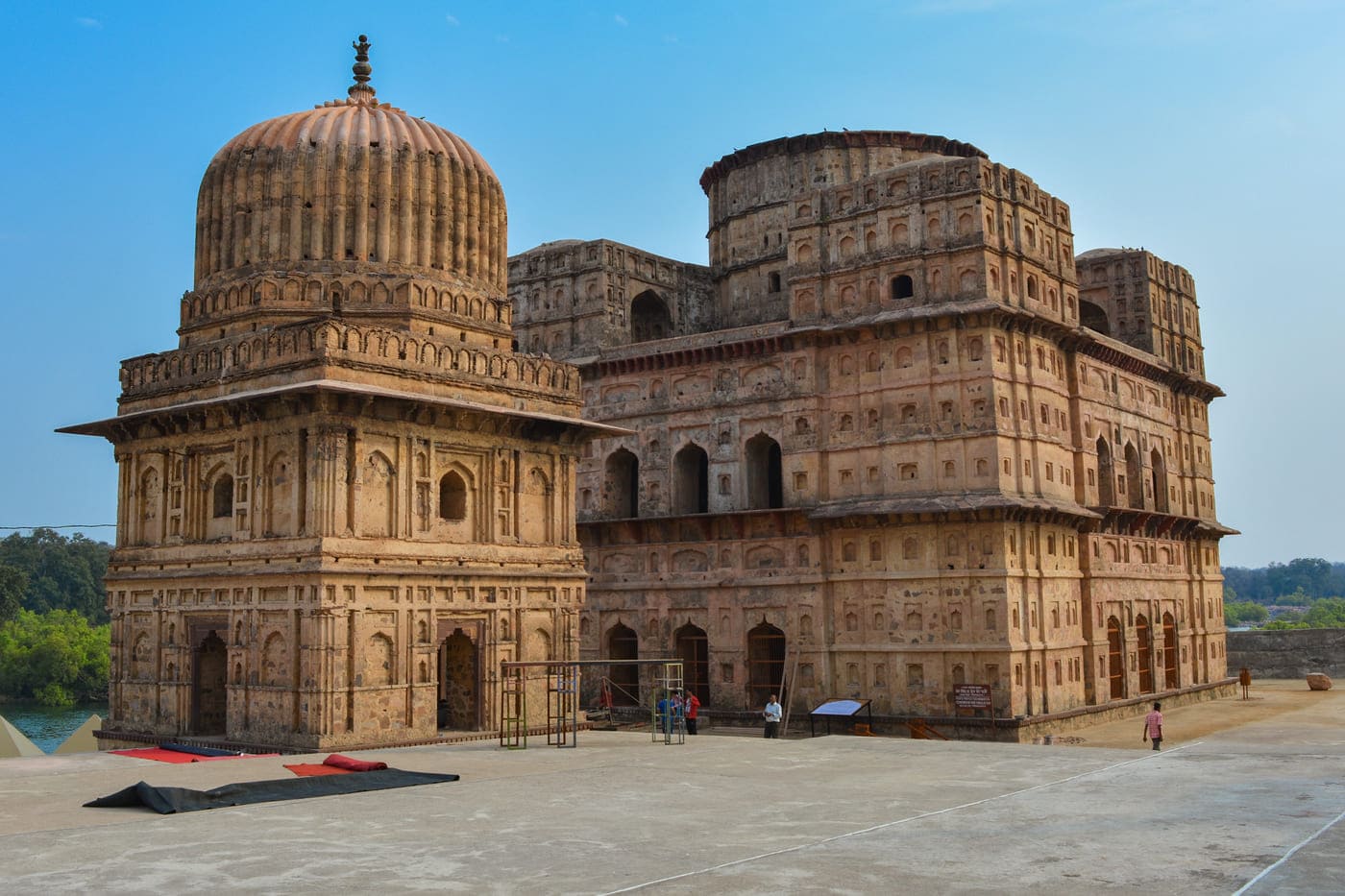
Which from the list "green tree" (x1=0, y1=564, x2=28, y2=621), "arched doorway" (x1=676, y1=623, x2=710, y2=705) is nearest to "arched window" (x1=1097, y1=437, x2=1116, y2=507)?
"arched doorway" (x1=676, y1=623, x2=710, y2=705)

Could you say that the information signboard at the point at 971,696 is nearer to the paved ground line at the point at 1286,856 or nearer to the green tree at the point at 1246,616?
the paved ground line at the point at 1286,856

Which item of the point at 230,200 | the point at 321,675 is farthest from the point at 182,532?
the point at 230,200

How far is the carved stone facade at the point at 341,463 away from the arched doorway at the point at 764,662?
25.7 ft

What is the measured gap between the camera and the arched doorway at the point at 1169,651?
118ft

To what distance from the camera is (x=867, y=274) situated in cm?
3058

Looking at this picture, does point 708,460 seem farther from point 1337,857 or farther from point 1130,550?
point 1337,857

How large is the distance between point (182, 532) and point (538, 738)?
23.5 feet

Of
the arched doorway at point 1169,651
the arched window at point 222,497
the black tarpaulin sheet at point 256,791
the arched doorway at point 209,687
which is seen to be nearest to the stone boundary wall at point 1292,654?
the arched doorway at point 1169,651

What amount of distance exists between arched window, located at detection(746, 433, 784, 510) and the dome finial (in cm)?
1240

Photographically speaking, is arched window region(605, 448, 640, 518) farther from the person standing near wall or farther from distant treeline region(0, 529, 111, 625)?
distant treeline region(0, 529, 111, 625)

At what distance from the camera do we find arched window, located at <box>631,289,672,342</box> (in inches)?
1452

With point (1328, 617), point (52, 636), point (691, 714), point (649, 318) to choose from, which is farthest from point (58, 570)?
point (1328, 617)

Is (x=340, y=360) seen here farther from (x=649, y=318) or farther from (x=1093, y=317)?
(x=1093, y=317)

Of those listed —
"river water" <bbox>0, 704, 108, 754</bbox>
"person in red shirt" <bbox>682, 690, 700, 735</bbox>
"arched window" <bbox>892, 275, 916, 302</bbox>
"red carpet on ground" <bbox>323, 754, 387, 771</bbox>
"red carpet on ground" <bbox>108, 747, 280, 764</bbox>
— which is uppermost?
"arched window" <bbox>892, 275, 916, 302</bbox>
